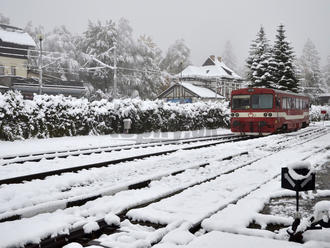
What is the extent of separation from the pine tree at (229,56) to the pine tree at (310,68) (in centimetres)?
2923

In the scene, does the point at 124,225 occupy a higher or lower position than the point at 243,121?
lower

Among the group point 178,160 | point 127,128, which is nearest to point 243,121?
point 127,128

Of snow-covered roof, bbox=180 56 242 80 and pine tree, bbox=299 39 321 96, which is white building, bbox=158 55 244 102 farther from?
pine tree, bbox=299 39 321 96

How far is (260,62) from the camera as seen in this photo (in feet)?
144

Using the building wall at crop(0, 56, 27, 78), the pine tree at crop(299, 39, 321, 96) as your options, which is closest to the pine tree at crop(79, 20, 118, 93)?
the building wall at crop(0, 56, 27, 78)

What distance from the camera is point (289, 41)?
43625 mm

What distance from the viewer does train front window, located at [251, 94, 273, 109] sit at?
19.3m

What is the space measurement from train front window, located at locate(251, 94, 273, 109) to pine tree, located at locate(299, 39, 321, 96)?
61.4 metres

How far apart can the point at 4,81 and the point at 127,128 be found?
26.3m

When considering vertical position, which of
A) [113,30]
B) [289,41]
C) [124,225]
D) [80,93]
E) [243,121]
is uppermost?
[113,30]

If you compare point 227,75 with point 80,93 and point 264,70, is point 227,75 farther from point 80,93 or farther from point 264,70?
point 80,93

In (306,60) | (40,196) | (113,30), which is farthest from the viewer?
(306,60)

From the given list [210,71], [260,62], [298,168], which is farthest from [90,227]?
[210,71]

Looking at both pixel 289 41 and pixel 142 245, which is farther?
pixel 289 41
